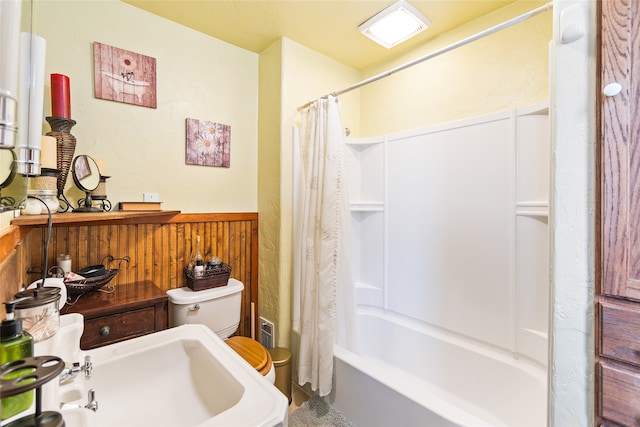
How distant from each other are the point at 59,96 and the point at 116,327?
1.17 meters

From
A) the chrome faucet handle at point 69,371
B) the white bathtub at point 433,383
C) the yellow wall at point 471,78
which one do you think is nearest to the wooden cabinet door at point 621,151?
the white bathtub at point 433,383

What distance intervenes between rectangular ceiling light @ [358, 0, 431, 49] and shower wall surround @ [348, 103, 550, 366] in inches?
25.8

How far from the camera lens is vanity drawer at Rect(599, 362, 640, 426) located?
677 millimetres

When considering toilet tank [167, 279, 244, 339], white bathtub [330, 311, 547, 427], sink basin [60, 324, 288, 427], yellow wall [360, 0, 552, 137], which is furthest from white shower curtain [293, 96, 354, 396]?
sink basin [60, 324, 288, 427]

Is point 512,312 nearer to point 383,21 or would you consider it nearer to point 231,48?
point 383,21

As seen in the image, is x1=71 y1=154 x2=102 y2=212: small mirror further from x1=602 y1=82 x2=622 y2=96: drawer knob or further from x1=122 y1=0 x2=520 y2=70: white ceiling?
x1=602 y1=82 x2=622 y2=96: drawer knob

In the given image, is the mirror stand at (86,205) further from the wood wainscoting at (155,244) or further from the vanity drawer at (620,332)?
the vanity drawer at (620,332)

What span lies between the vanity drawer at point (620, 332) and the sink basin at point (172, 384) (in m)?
0.82

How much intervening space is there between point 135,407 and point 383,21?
2.27 metres

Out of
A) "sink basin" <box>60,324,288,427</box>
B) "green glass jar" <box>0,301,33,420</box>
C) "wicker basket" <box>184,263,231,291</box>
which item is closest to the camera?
"green glass jar" <box>0,301,33,420</box>

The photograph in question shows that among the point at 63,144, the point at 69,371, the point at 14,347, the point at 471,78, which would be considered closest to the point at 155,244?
the point at 63,144

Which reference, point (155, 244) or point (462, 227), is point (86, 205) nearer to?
point (155, 244)

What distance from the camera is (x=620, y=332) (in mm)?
701

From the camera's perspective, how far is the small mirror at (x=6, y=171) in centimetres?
62
